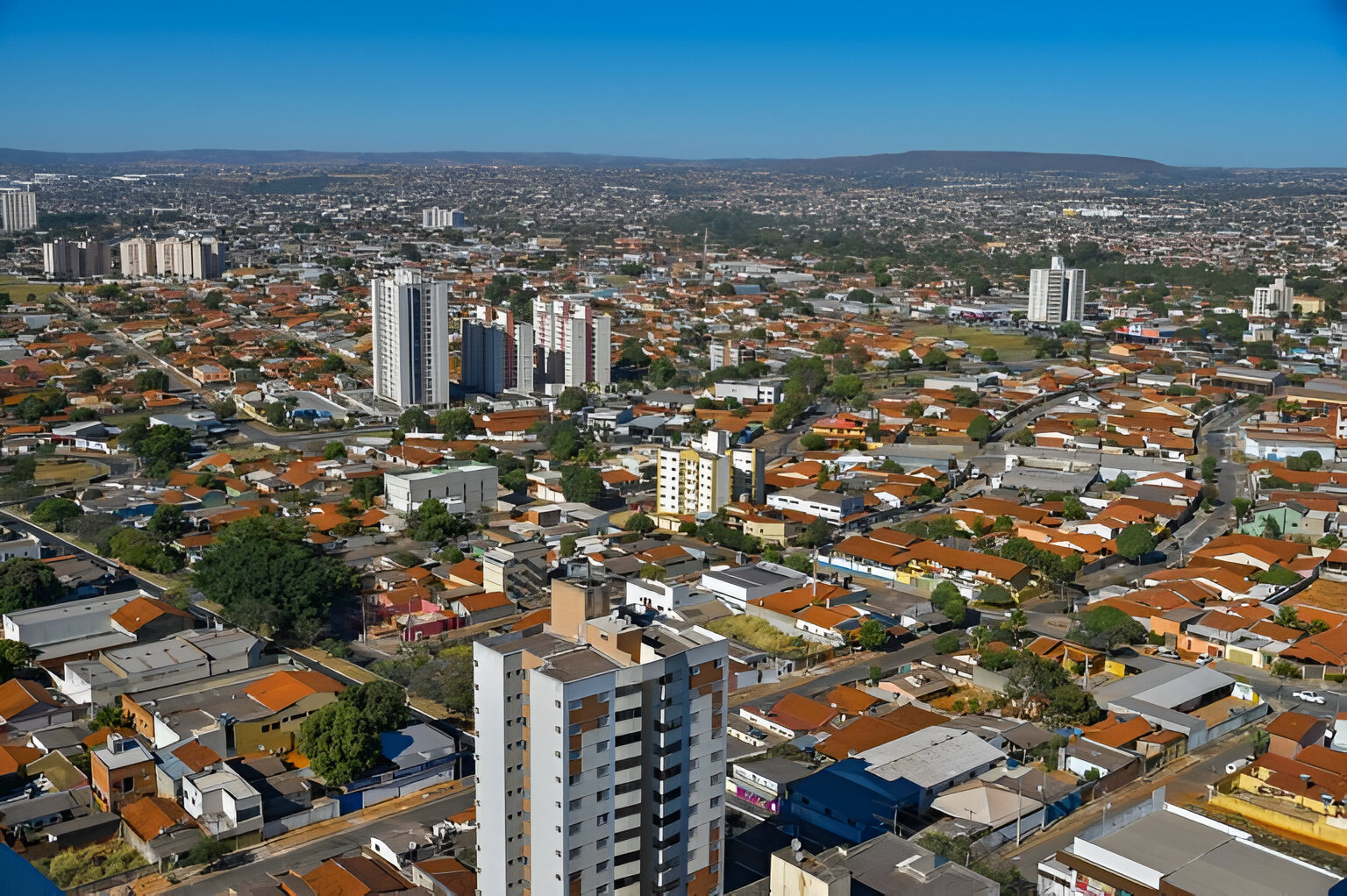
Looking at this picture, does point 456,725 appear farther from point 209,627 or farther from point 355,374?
point 355,374

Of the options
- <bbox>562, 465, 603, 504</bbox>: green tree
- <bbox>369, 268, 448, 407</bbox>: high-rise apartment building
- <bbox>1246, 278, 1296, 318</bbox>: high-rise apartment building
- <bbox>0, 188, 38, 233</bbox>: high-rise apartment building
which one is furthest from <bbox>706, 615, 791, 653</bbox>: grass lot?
<bbox>0, 188, 38, 233</bbox>: high-rise apartment building

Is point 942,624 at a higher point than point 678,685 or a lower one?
lower

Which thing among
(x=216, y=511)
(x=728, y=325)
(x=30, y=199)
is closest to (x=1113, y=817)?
(x=216, y=511)

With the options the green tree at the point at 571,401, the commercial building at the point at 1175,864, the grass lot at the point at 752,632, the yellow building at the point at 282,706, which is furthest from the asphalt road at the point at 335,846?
the green tree at the point at 571,401

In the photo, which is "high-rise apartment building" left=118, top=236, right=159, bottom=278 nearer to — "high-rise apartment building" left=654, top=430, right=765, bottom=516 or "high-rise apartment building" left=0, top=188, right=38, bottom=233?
"high-rise apartment building" left=0, top=188, right=38, bottom=233

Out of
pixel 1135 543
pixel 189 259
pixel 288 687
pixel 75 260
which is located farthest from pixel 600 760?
pixel 75 260

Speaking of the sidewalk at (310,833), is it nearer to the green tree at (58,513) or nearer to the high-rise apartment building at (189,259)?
the green tree at (58,513)
